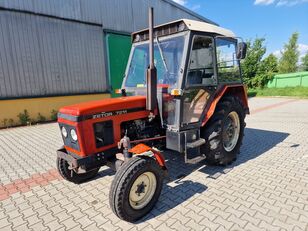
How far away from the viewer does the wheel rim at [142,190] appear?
2.55 meters

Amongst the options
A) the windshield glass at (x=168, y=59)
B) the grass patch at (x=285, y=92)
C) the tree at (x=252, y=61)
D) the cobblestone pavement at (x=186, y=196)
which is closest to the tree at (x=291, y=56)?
the tree at (x=252, y=61)

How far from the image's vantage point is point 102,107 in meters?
2.78

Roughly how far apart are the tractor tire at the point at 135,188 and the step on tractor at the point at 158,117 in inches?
0.4

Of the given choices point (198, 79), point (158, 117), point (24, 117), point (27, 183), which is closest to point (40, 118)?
point (24, 117)

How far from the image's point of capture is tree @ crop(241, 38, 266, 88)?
1975 cm

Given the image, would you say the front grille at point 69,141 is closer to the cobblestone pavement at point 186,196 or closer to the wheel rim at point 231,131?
the cobblestone pavement at point 186,196

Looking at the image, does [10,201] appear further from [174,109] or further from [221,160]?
[221,160]

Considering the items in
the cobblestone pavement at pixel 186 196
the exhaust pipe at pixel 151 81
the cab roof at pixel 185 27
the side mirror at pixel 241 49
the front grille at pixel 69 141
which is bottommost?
the cobblestone pavement at pixel 186 196

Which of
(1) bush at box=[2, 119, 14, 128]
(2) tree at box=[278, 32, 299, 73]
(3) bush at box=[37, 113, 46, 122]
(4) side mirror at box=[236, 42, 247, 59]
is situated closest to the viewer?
(4) side mirror at box=[236, 42, 247, 59]

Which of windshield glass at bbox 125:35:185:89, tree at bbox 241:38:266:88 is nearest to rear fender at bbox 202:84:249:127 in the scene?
windshield glass at bbox 125:35:185:89

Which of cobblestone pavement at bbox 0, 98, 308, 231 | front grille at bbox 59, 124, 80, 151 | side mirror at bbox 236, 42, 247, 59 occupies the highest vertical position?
side mirror at bbox 236, 42, 247, 59

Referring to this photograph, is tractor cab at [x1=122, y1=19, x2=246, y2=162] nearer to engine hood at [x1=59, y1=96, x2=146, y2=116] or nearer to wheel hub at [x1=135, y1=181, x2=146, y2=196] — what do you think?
engine hood at [x1=59, y1=96, x2=146, y2=116]

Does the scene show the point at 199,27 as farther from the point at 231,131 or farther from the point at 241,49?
the point at 231,131

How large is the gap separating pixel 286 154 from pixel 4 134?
8091 mm
